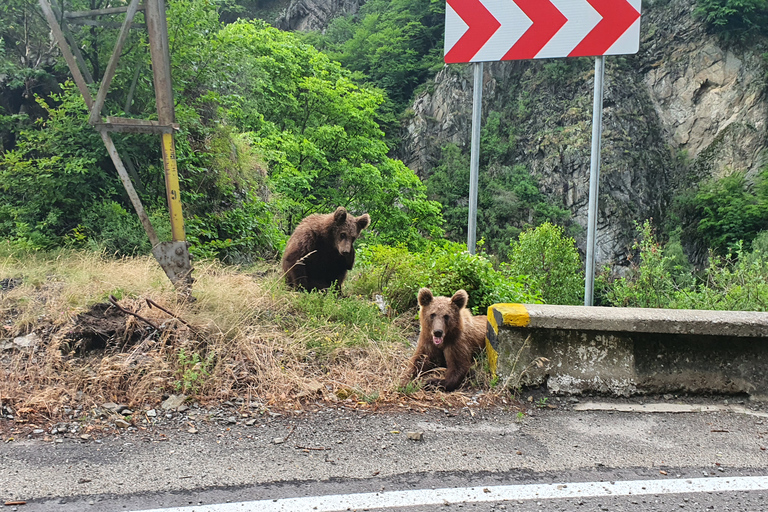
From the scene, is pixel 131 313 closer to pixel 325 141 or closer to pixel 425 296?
pixel 425 296

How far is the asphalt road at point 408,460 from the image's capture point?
239cm

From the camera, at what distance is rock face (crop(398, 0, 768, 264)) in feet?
143

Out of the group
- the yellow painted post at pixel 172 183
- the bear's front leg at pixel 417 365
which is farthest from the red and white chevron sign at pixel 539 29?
the bear's front leg at pixel 417 365

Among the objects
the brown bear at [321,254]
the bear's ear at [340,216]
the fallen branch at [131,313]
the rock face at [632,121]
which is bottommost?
the fallen branch at [131,313]

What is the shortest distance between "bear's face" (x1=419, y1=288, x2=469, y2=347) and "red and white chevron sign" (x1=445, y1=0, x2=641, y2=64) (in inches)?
96.6

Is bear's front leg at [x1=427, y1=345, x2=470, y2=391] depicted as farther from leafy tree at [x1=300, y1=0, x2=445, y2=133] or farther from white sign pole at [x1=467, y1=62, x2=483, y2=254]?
leafy tree at [x1=300, y1=0, x2=445, y2=133]

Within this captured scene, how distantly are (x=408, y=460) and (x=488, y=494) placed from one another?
0.48 metres

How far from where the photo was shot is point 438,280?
5.39 m

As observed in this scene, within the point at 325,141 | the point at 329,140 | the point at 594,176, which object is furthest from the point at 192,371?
the point at 325,141

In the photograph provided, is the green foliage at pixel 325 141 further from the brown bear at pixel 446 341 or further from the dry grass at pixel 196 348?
the brown bear at pixel 446 341

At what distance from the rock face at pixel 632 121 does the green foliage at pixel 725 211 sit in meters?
2.06

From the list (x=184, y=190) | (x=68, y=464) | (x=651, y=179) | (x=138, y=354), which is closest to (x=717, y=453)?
(x=68, y=464)

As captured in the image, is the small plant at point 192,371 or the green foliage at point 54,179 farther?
the green foliage at point 54,179

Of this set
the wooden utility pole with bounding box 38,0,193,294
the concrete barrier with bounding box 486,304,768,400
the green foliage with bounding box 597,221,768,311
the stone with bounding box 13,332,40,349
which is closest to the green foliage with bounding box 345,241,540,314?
the concrete barrier with bounding box 486,304,768,400
